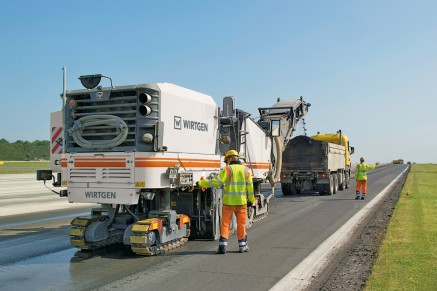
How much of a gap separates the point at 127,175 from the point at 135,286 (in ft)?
7.48

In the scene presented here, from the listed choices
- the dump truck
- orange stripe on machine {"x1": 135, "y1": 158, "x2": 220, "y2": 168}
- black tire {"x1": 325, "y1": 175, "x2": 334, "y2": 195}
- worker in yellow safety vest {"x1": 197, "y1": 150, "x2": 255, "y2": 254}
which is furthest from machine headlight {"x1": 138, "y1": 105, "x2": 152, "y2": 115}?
black tire {"x1": 325, "y1": 175, "x2": 334, "y2": 195}

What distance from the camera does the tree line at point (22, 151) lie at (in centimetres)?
9306

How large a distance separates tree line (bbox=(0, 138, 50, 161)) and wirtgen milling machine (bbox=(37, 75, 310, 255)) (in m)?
92.6

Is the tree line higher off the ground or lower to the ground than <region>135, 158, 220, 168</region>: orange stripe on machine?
higher

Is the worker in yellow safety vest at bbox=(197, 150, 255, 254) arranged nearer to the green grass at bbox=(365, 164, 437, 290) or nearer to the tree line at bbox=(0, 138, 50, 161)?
the green grass at bbox=(365, 164, 437, 290)

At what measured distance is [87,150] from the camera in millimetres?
8258

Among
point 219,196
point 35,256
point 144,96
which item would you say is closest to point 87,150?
point 144,96

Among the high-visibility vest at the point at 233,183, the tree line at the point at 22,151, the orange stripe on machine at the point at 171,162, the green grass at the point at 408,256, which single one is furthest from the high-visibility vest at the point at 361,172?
the tree line at the point at 22,151

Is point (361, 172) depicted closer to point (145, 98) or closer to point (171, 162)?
point (171, 162)

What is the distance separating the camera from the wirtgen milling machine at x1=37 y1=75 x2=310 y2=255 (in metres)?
7.73

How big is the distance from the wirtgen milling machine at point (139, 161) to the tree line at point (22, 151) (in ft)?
304

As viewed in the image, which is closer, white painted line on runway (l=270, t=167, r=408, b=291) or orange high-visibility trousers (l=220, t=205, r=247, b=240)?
white painted line on runway (l=270, t=167, r=408, b=291)

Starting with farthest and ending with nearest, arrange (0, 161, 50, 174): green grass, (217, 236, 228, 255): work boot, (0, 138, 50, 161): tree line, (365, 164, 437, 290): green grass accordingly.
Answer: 1. (0, 138, 50, 161): tree line
2. (0, 161, 50, 174): green grass
3. (217, 236, 228, 255): work boot
4. (365, 164, 437, 290): green grass

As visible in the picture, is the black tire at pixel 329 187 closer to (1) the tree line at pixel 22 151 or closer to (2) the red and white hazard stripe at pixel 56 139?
(2) the red and white hazard stripe at pixel 56 139
